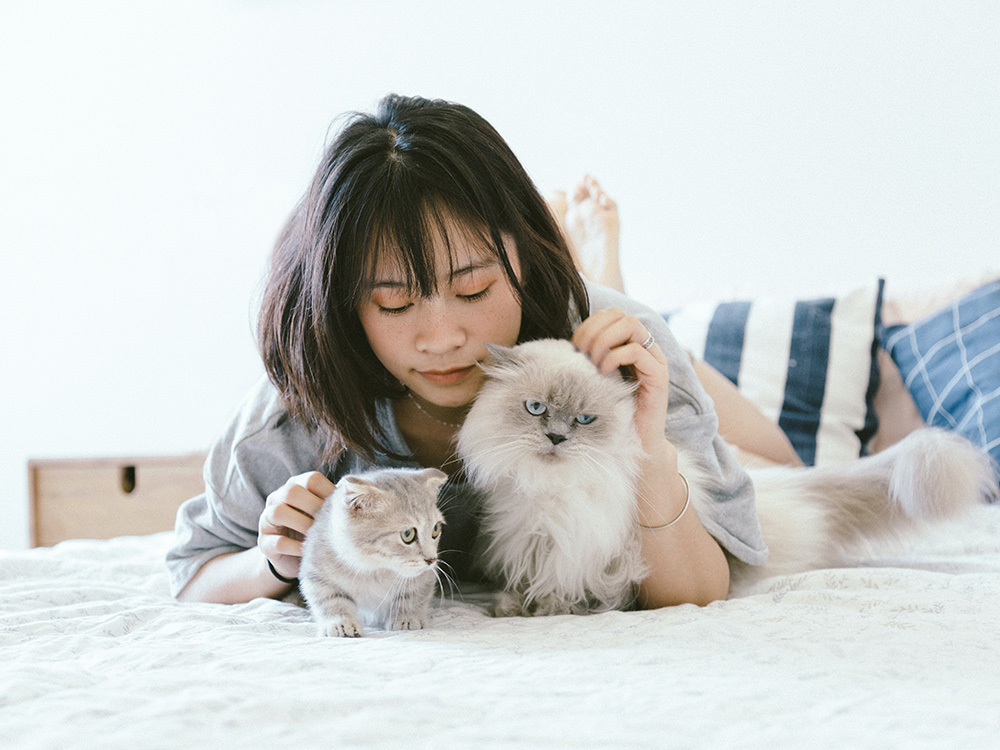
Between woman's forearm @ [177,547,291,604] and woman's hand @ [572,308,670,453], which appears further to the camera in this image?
woman's forearm @ [177,547,291,604]

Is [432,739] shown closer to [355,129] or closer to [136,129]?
[355,129]

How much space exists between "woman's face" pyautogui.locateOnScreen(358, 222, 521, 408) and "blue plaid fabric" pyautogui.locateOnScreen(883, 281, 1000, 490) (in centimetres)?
136

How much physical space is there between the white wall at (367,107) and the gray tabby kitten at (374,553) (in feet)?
6.49

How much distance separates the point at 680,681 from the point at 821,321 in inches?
70.7

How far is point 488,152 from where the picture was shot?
1.28m

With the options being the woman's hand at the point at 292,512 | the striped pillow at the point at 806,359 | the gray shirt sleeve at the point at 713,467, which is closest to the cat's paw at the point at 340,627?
the woman's hand at the point at 292,512

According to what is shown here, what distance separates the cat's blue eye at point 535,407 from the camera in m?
1.20

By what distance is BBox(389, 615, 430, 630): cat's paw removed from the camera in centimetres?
116

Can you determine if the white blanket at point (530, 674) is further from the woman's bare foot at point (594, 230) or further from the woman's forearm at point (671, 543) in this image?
the woman's bare foot at point (594, 230)

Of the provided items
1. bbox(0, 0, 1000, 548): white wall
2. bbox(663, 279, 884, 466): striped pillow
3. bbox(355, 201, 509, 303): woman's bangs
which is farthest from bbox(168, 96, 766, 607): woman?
bbox(0, 0, 1000, 548): white wall

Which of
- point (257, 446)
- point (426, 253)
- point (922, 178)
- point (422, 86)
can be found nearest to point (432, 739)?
point (426, 253)

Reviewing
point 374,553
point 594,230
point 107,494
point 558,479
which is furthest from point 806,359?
point 107,494

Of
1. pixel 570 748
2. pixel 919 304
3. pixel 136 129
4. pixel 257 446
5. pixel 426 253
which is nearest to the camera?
pixel 570 748

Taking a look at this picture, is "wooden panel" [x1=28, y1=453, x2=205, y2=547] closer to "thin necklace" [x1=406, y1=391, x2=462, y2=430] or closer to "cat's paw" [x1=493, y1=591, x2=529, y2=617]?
"thin necklace" [x1=406, y1=391, x2=462, y2=430]
